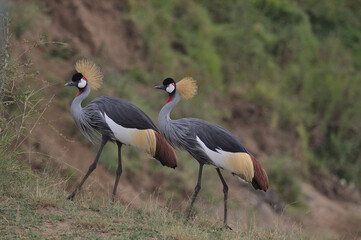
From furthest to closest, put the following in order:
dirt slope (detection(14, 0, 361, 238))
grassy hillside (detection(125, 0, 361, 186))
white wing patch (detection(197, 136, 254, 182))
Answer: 1. grassy hillside (detection(125, 0, 361, 186))
2. dirt slope (detection(14, 0, 361, 238))
3. white wing patch (detection(197, 136, 254, 182))

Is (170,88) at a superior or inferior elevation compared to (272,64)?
superior

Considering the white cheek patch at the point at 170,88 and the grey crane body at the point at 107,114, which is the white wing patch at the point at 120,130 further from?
the white cheek patch at the point at 170,88

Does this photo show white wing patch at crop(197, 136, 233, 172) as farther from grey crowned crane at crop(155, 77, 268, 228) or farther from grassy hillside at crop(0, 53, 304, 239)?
grassy hillside at crop(0, 53, 304, 239)

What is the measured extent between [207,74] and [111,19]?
2.99 m

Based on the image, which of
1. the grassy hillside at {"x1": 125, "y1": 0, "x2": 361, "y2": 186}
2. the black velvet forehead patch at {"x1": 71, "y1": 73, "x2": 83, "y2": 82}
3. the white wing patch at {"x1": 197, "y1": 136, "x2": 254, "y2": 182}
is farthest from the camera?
the grassy hillside at {"x1": 125, "y1": 0, "x2": 361, "y2": 186}

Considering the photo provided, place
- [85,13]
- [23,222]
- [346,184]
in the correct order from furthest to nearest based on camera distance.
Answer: [346,184]
[85,13]
[23,222]

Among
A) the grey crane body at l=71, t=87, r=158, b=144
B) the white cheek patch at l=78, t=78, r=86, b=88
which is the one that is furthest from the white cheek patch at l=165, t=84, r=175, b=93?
the white cheek patch at l=78, t=78, r=86, b=88

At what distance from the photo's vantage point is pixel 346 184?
1579 cm

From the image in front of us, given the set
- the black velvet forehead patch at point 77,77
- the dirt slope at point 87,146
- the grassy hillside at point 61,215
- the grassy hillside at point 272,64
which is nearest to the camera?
the grassy hillside at point 61,215

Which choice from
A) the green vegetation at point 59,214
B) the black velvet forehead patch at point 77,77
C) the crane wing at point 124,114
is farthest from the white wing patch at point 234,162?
the black velvet forehead patch at point 77,77

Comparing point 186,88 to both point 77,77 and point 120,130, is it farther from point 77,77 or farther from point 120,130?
point 77,77

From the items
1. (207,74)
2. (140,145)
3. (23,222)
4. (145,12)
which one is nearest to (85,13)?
(145,12)

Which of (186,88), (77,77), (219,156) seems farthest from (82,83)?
(219,156)

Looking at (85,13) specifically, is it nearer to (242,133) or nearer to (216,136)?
(242,133)
